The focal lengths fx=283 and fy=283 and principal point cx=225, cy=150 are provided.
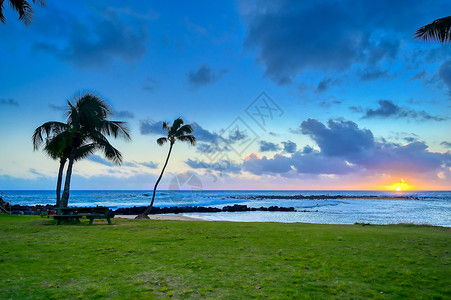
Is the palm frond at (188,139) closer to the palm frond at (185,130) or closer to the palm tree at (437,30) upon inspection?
the palm frond at (185,130)

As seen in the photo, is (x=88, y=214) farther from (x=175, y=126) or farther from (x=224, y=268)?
(x=175, y=126)

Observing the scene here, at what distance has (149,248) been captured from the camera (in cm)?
886

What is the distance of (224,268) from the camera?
6566 millimetres

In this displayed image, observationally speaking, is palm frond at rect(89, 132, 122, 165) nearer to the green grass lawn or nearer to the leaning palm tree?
the leaning palm tree

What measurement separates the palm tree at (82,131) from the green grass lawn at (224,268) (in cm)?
792

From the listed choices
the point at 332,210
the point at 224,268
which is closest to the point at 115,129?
the point at 224,268

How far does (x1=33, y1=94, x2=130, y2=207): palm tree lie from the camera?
688 inches

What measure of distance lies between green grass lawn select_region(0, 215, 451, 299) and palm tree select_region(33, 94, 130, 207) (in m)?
7.92

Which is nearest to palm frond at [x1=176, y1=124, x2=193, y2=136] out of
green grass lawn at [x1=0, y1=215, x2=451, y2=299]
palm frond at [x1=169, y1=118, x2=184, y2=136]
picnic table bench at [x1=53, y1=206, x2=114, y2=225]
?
palm frond at [x1=169, y1=118, x2=184, y2=136]

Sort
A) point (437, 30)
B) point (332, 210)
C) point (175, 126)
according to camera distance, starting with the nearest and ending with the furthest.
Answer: point (437, 30)
point (175, 126)
point (332, 210)

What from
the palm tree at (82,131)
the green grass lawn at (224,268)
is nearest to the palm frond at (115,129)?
the palm tree at (82,131)

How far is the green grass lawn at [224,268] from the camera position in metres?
5.05

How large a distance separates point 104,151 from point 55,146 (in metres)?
3.41

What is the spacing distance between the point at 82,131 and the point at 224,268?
50.7 ft
